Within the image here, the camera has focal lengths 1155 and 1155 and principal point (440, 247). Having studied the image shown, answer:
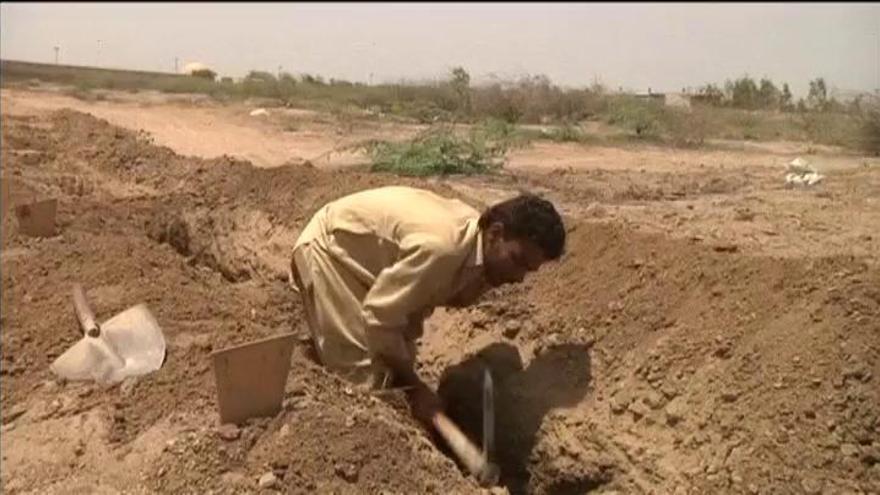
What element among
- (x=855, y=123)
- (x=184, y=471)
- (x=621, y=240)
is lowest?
(x=184, y=471)

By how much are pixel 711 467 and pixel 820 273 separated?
3.24 feet

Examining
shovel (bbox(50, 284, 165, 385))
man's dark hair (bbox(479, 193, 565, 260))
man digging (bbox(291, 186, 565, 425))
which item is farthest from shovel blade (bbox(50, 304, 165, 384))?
man's dark hair (bbox(479, 193, 565, 260))

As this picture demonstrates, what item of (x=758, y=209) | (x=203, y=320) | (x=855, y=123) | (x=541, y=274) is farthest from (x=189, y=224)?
(x=855, y=123)

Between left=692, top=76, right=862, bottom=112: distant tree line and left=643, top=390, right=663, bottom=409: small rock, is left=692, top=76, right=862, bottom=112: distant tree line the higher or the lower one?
the higher one

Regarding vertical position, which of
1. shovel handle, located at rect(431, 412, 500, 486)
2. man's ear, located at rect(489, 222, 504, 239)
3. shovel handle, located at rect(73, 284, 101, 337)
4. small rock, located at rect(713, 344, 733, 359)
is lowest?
shovel handle, located at rect(431, 412, 500, 486)

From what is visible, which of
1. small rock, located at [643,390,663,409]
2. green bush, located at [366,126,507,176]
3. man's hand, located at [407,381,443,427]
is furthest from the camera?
green bush, located at [366,126,507,176]

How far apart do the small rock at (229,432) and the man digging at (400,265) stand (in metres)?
0.59

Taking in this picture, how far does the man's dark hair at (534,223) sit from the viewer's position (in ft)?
13.2

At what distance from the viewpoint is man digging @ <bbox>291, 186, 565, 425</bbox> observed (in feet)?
13.4

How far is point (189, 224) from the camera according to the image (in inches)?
294

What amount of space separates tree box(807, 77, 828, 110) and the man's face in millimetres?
2693

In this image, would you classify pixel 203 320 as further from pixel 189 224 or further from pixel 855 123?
pixel 855 123

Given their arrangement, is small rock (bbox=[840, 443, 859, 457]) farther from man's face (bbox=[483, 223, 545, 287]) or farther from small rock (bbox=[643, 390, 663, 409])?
man's face (bbox=[483, 223, 545, 287])

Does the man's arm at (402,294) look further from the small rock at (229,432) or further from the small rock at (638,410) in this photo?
the small rock at (638,410)
